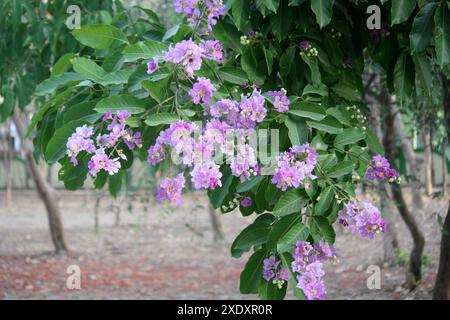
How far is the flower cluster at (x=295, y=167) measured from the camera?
1867mm

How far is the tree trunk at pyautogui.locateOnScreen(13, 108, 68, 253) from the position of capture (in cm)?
702

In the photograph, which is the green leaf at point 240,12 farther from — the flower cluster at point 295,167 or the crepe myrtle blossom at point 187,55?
the flower cluster at point 295,167

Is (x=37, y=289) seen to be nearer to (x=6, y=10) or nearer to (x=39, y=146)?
(x=6, y=10)

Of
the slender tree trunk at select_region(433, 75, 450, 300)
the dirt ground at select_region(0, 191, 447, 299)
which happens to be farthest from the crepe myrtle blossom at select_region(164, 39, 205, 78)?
the dirt ground at select_region(0, 191, 447, 299)

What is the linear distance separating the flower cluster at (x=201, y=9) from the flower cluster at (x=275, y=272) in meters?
0.73

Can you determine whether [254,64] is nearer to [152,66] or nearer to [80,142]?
[152,66]

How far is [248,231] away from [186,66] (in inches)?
20.8

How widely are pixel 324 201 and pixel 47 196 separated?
18.9 ft

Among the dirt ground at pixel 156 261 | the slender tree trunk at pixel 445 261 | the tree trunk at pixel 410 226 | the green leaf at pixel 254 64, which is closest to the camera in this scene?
the green leaf at pixel 254 64

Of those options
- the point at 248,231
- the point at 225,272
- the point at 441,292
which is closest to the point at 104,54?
the point at 248,231

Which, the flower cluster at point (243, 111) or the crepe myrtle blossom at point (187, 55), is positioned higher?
the crepe myrtle blossom at point (187, 55)

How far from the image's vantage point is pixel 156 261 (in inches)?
302

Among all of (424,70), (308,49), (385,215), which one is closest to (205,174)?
(308,49)

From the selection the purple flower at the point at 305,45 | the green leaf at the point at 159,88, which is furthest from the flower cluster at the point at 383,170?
the green leaf at the point at 159,88
